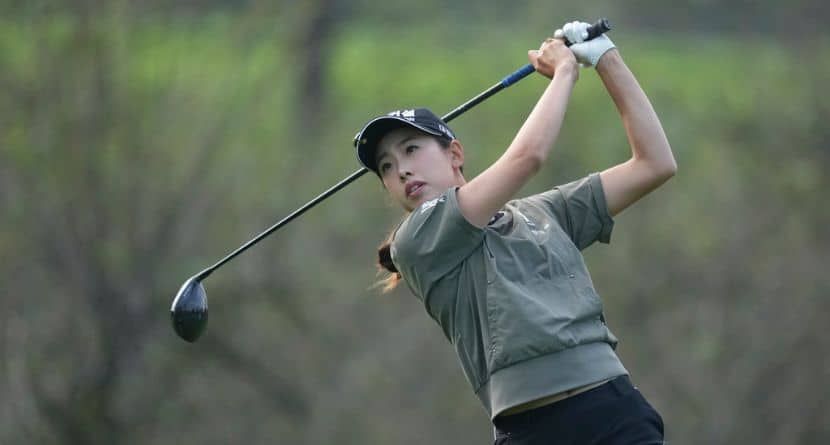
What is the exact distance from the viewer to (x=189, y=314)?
14.7 ft

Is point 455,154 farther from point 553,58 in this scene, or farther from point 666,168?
point 666,168

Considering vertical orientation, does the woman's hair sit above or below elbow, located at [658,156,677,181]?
above

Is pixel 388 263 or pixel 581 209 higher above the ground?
pixel 388 263

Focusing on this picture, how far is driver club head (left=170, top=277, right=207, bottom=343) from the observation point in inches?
176

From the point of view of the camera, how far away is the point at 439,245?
3695 millimetres

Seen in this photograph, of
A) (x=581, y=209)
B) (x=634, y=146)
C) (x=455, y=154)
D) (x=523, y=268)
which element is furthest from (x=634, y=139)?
(x=523, y=268)

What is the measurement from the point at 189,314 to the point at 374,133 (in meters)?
0.93

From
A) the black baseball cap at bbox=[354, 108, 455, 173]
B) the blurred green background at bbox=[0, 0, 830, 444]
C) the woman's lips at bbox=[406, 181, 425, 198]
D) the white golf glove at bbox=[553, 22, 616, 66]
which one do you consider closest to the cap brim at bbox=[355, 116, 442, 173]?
the black baseball cap at bbox=[354, 108, 455, 173]

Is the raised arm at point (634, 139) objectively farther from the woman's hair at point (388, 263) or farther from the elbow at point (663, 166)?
the woman's hair at point (388, 263)

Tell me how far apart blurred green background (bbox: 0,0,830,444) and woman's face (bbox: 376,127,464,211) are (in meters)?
7.02

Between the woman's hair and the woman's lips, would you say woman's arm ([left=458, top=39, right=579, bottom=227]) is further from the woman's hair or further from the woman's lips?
the woman's hair

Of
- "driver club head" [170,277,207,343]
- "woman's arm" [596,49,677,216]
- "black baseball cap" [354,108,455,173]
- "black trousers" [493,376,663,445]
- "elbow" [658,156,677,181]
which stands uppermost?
"black baseball cap" [354,108,455,173]

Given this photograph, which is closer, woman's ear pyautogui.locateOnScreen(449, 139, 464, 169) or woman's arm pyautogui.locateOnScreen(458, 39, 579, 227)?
woman's arm pyautogui.locateOnScreen(458, 39, 579, 227)

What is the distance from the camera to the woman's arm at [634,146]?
3.97 m
